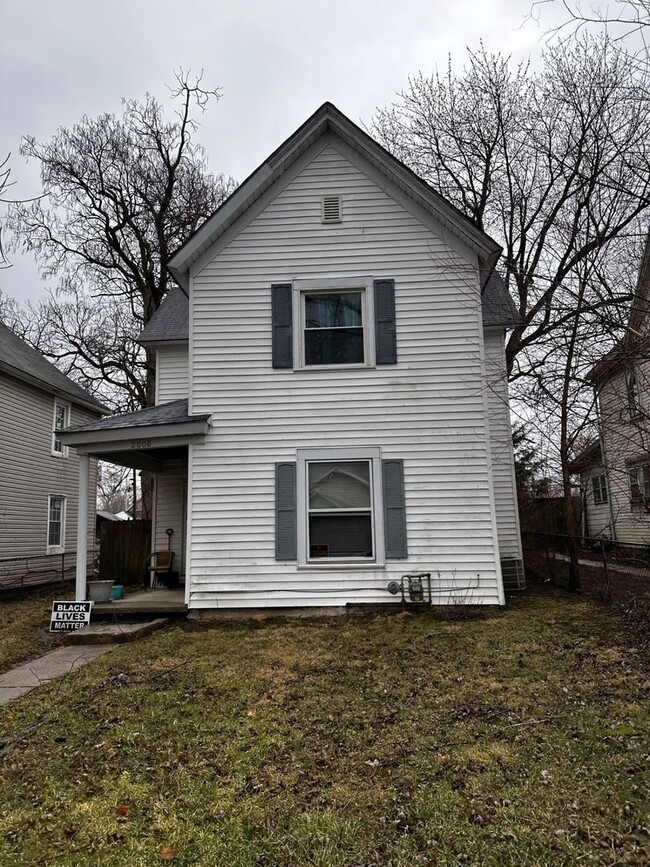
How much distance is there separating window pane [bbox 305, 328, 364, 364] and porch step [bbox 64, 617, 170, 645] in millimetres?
4720

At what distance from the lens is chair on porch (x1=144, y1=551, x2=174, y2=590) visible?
11953mm

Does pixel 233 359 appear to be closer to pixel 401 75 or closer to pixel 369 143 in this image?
pixel 369 143

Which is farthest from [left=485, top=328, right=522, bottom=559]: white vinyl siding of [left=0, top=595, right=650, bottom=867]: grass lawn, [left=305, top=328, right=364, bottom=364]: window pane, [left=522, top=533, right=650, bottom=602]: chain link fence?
[left=0, top=595, right=650, bottom=867]: grass lawn

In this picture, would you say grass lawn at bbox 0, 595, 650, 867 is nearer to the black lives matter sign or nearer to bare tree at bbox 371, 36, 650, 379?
the black lives matter sign

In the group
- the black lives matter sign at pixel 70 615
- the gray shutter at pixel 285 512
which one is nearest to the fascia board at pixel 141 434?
the gray shutter at pixel 285 512

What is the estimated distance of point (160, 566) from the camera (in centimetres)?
1205

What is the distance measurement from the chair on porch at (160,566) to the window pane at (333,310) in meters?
5.65

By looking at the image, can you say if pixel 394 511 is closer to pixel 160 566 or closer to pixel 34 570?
pixel 160 566

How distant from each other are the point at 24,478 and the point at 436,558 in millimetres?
12254

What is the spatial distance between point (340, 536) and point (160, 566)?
15.2 feet

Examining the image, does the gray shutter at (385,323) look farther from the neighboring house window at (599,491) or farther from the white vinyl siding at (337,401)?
the neighboring house window at (599,491)

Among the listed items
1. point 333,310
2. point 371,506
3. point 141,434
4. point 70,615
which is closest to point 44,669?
point 70,615

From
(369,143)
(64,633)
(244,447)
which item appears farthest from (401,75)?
(64,633)

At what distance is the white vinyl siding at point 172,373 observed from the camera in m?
13.0
